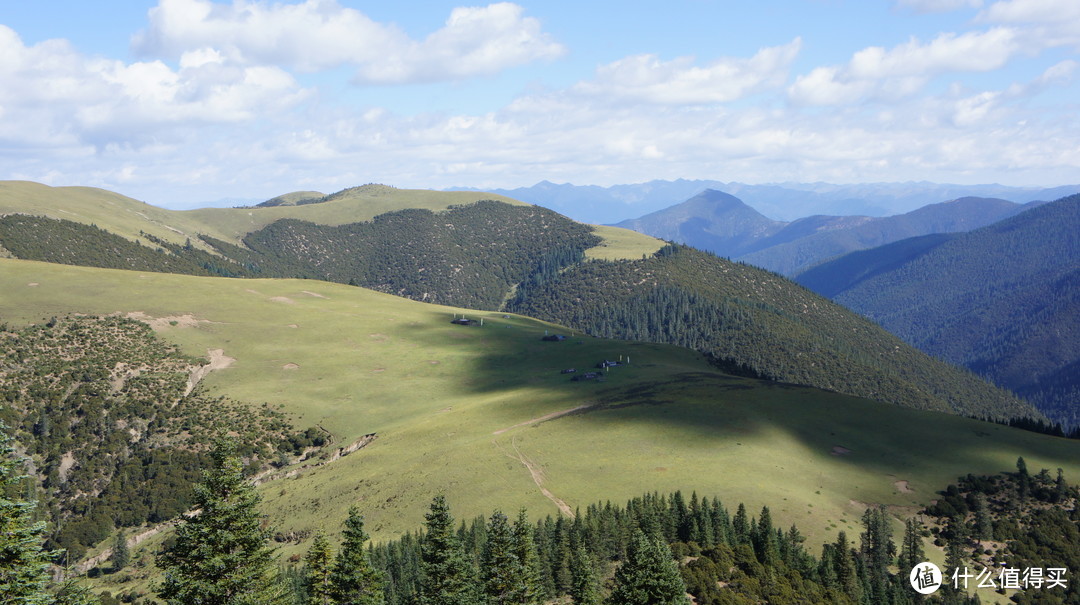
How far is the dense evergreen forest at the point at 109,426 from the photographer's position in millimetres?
123688

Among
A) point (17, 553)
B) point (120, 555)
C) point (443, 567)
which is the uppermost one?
point (17, 553)

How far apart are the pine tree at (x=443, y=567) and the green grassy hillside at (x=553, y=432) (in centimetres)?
3047

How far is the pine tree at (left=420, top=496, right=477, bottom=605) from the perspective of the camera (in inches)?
1641

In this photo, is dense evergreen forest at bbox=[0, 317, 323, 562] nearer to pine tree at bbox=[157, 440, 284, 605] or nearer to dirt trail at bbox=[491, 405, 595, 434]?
dirt trail at bbox=[491, 405, 595, 434]

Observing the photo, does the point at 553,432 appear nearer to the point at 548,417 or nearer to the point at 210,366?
the point at 548,417

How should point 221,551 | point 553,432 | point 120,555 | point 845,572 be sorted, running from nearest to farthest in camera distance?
point 221,551 → point 845,572 → point 120,555 → point 553,432

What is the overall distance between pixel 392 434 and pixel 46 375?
2919 inches

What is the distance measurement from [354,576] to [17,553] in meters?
17.8

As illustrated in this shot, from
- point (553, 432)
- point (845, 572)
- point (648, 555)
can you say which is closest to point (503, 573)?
point (648, 555)

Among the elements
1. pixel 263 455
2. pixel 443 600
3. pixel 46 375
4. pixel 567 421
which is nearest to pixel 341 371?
pixel 263 455

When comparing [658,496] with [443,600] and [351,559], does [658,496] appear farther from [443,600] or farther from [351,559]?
[351,559]

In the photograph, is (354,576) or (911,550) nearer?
(354,576)

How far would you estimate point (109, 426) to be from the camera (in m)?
139

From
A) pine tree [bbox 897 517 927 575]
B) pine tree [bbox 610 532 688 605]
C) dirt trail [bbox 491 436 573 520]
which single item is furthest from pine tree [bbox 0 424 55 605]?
pine tree [bbox 897 517 927 575]
